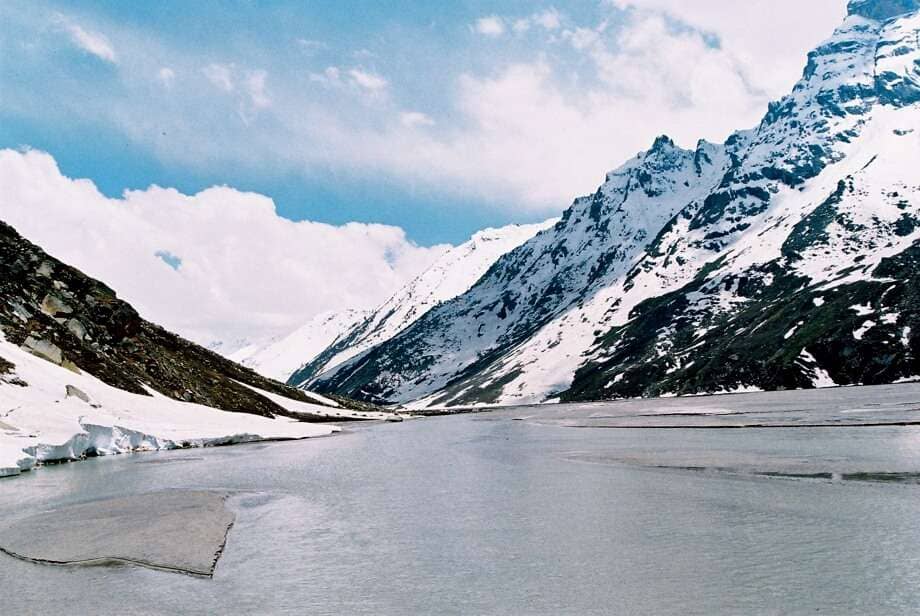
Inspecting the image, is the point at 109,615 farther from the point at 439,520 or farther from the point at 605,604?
the point at 439,520

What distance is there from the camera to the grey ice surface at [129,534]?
2666cm

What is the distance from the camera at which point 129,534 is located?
101ft

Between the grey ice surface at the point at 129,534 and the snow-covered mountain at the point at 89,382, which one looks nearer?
the grey ice surface at the point at 129,534

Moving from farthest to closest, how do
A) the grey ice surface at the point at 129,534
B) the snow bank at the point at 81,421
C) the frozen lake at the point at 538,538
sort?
the snow bank at the point at 81,421 < the grey ice surface at the point at 129,534 < the frozen lake at the point at 538,538

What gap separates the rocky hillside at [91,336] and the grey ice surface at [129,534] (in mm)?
48496

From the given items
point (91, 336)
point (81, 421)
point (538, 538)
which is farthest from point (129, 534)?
point (91, 336)

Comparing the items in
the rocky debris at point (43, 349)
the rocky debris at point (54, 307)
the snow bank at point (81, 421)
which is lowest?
the snow bank at point (81, 421)

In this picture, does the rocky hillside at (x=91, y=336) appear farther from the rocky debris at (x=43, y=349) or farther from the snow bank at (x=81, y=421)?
the snow bank at (x=81, y=421)

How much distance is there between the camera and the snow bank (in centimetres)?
6388

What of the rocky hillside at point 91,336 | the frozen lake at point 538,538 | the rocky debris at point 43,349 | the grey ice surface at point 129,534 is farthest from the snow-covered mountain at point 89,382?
→ the grey ice surface at point 129,534

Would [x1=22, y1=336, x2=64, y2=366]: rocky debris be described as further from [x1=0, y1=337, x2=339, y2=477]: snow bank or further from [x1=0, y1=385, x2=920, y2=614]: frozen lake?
[x1=0, y1=385, x2=920, y2=614]: frozen lake

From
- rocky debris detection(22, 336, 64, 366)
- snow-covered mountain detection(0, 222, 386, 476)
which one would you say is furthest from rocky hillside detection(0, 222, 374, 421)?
snow-covered mountain detection(0, 222, 386, 476)

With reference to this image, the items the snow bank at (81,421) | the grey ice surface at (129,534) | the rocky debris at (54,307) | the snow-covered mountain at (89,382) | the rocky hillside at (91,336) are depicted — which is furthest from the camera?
the rocky debris at (54,307)

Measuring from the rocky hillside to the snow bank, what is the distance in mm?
4399
